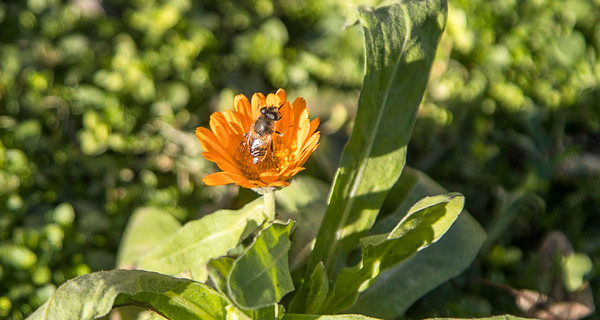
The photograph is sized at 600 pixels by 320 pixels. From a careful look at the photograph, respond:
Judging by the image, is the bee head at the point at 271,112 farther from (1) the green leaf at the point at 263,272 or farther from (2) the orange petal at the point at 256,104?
(1) the green leaf at the point at 263,272

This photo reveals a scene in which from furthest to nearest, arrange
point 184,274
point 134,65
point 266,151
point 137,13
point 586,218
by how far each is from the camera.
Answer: point 137,13 → point 134,65 → point 586,218 → point 184,274 → point 266,151

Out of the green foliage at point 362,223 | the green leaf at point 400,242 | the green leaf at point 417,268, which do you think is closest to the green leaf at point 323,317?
→ the green foliage at point 362,223

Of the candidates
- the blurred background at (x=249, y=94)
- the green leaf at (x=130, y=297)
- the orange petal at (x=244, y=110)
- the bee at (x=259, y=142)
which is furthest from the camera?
the blurred background at (x=249, y=94)

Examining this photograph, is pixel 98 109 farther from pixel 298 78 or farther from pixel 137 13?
pixel 298 78

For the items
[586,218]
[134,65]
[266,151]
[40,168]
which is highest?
[266,151]

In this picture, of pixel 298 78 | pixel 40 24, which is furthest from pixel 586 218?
pixel 40 24

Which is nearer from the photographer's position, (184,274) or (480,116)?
(184,274)

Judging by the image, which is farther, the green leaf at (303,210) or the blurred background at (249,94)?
the blurred background at (249,94)
